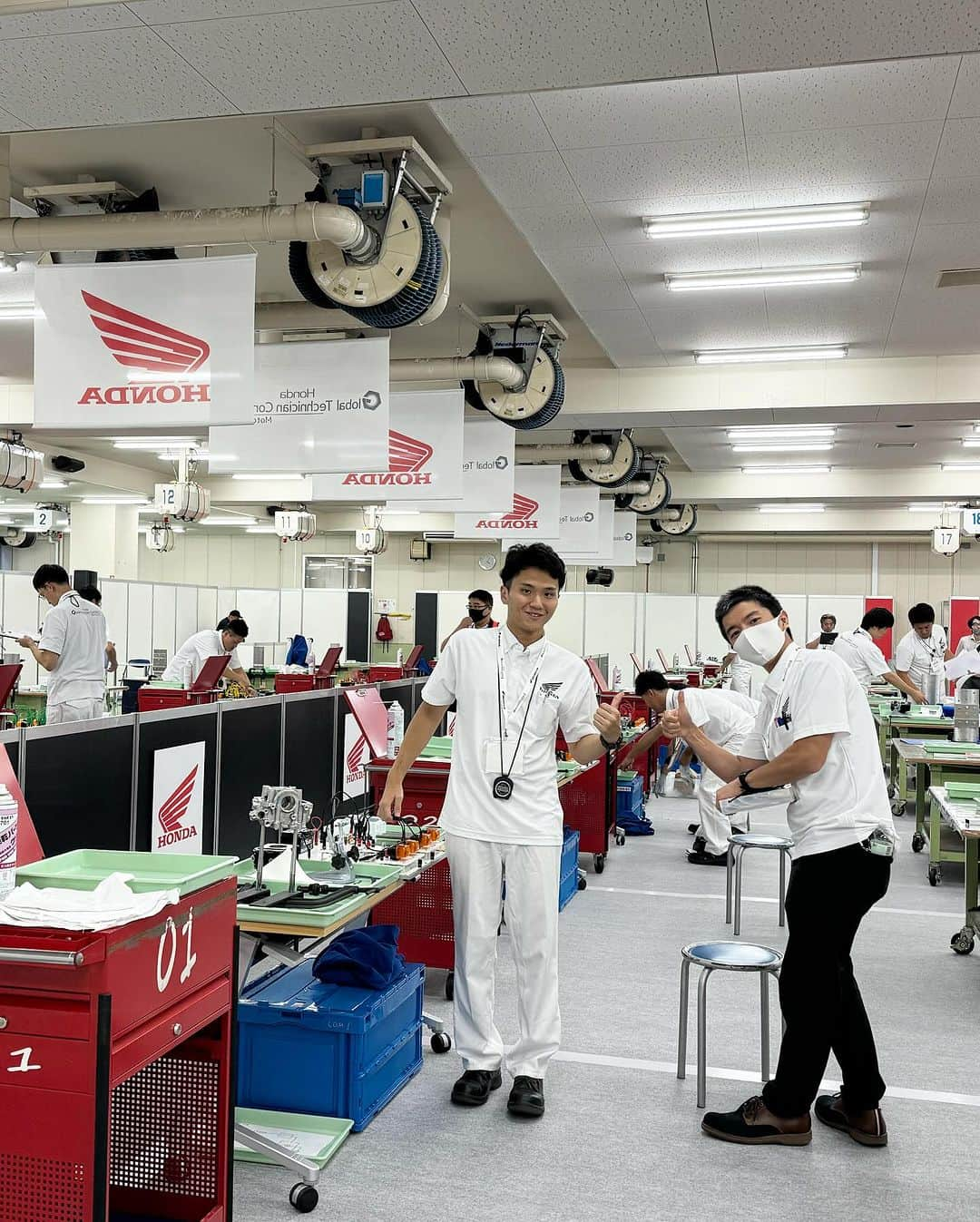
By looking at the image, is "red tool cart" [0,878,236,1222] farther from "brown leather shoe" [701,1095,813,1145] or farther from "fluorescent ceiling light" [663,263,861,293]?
"fluorescent ceiling light" [663,263,861,293]

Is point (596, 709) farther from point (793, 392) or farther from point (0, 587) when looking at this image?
point (0, 587)

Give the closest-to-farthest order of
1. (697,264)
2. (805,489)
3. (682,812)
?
(697,264), (682,812), (805,489)

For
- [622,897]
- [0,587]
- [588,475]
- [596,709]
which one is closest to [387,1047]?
[596,709]

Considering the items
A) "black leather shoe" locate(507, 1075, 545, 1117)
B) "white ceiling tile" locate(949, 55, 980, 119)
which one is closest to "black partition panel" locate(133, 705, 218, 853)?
"black leather shoe" locate(507, 1075, 545, 1117)

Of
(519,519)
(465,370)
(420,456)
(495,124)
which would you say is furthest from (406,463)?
(519,519)

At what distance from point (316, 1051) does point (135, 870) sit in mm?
1222

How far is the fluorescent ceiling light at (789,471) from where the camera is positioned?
1466cm

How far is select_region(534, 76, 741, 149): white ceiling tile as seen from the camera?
4.55 m

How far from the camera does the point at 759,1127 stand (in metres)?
3.58

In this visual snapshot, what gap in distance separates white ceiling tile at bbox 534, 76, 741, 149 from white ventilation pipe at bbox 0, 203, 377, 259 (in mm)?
997

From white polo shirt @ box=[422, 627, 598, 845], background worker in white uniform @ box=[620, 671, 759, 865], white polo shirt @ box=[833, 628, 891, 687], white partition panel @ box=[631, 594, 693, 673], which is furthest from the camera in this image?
white partition panel @ box=[631, 594, 693, 673]

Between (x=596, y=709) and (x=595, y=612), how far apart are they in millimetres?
15202

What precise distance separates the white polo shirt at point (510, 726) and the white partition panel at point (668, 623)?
596 inches

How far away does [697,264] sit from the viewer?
6586 millimetres
